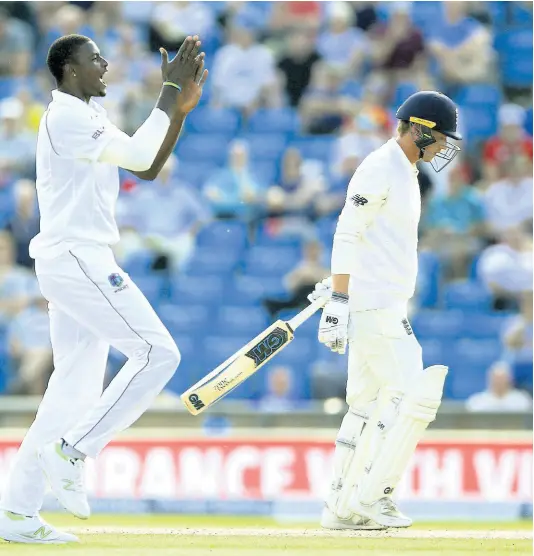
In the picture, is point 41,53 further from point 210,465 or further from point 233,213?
point 210,465

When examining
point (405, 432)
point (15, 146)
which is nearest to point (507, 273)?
point (15, 146)

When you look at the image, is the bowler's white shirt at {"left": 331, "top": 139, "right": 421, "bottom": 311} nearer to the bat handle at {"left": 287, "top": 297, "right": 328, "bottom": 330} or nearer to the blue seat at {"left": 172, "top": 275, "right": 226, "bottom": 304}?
the bat handle at {"left": 287, "top": 297, "right": 328, "bottom": 330}

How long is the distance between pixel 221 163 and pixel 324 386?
2.79m

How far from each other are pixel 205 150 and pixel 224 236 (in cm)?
110

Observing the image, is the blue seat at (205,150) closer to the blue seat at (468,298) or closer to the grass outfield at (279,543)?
the blue seat at (468,298)

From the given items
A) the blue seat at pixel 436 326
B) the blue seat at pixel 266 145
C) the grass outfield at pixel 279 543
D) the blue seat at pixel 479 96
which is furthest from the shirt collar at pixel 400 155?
the blue seat at pixel 479 96

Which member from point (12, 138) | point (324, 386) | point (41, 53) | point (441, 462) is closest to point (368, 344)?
point (441, 462)

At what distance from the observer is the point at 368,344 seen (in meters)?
6.08

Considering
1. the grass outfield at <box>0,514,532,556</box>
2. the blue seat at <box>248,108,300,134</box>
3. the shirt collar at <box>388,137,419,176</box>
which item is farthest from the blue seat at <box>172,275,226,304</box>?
the shirt collar at <box>388,137,419,176</box>

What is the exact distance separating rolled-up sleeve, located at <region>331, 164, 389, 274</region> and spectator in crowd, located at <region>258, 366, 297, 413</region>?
13.5 feet

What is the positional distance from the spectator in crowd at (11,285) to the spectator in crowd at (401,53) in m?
3.67

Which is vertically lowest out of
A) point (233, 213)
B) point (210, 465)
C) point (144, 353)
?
point (210, 465)

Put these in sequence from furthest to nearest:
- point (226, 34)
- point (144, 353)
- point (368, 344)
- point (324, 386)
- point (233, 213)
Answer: point (226, 34) → point (233, 213) → point (324, 386) → point (368, 344) → point (144, 353)

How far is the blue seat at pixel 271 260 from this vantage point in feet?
36.0
